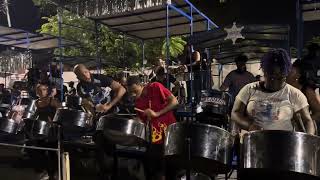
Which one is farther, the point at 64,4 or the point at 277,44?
the point at 64,4

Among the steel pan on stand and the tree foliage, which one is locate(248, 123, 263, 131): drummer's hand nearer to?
the steel pan on stand

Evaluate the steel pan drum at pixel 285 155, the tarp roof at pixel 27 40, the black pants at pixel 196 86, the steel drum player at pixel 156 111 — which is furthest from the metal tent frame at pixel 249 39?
the tarp roof at pixel 27 40

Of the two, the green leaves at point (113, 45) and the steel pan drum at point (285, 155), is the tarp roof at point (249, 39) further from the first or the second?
the green leaves at point (113, 45)

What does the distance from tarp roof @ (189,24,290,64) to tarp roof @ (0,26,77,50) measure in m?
3.79

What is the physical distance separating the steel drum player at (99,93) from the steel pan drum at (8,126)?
0.85m

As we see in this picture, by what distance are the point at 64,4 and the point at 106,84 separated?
264 centimetres

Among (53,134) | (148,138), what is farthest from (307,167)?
(53,134)

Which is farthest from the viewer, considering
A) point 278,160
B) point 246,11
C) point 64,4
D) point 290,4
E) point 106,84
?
point 246,11

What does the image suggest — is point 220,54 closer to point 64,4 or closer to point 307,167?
point 64,4

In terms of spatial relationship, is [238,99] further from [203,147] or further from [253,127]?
[203,147]

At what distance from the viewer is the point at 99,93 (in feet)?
18.1

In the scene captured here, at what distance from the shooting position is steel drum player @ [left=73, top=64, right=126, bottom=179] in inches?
168

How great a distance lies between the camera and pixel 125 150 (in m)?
4.53

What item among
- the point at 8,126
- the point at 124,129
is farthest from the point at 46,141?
the point at 124,129
